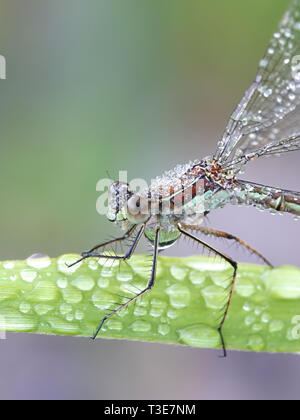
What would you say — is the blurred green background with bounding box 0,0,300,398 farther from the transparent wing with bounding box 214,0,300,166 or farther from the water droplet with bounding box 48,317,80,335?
the water droplet with bounding box 48,317,80,335

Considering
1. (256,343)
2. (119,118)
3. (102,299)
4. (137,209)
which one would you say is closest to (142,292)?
(102,299)

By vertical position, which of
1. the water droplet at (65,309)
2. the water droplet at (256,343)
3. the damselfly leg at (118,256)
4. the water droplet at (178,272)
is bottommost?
the water droplet at (256,343)

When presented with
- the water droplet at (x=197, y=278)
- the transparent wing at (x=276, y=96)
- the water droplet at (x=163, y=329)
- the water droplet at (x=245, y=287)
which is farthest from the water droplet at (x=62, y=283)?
the transparent wing at (x=276, y=96)

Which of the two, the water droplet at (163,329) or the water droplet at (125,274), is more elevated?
the water droplet at (125,274)

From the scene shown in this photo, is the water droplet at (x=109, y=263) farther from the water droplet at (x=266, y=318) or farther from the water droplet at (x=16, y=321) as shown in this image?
the water droplet at (x=266, y=318)

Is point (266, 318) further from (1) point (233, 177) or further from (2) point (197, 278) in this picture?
(1) point (233, 177)

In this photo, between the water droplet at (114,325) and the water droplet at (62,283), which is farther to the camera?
the water droplet at (62,283)

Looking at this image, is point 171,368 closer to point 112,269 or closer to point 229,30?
point 112,269
